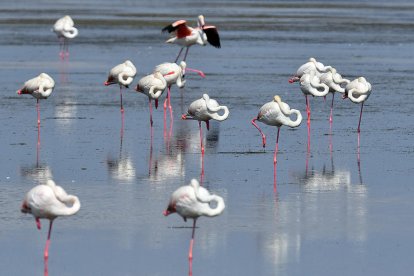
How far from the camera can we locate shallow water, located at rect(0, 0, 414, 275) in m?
10.6

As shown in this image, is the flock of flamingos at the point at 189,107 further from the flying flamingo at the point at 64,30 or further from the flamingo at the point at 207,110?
the flying flamingo at the point at 64,30

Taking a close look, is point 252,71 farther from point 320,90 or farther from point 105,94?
point 320,90

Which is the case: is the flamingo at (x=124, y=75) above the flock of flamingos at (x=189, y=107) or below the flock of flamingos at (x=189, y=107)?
above

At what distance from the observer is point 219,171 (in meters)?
14.9

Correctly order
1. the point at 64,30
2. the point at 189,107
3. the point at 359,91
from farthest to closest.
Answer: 1. the point at 64,30
2. the point at 359,91
3. the point at 189,107

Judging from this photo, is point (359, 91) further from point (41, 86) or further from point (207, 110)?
point (41, 86)

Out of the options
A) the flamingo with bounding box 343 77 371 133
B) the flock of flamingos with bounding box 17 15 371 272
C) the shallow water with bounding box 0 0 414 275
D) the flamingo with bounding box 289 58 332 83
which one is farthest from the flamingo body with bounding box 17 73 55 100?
the flamingo with bounding box 343 77 371 133

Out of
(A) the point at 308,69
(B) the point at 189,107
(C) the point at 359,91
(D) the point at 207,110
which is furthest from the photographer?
(A) the point at 308,69

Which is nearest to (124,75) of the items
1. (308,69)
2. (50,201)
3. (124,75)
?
(124,75)

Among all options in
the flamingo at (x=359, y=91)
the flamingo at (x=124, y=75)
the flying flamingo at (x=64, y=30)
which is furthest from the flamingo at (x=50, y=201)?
the flying flamingo at (x=64, y=30)

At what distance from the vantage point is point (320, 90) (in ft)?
63.5

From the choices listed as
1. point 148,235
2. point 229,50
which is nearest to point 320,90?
point 148,235

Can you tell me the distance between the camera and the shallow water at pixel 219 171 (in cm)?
1055

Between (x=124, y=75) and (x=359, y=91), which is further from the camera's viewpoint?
(x=124, y=75)
